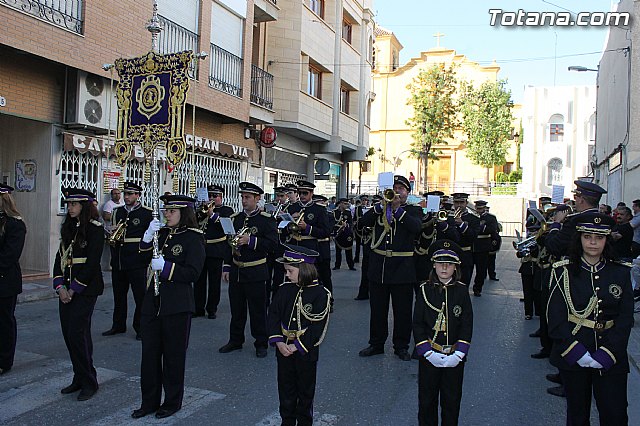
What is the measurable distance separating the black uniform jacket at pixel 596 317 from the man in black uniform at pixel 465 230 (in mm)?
6142

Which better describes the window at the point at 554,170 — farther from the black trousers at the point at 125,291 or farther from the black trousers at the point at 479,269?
the black trousers at the point at 125,291

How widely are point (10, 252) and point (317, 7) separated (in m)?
17.8

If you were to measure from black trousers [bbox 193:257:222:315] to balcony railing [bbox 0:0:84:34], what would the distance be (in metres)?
5.40

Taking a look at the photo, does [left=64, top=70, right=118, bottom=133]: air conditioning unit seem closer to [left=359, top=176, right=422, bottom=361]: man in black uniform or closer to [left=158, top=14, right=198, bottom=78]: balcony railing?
[left=158, top=14, right=198, bottom=78]: balcony railing

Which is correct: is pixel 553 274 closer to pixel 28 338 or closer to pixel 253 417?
pixel 253 417

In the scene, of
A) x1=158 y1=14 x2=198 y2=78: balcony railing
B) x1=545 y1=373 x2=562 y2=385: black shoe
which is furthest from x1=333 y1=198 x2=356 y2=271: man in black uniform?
x1=545 y1=373 x2=562 y2=385: black shoe

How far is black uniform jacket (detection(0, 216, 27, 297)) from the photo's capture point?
600cm

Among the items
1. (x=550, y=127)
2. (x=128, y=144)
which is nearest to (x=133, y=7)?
(x=128, y=144)

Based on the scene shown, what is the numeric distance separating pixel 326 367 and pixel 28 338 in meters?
3.94

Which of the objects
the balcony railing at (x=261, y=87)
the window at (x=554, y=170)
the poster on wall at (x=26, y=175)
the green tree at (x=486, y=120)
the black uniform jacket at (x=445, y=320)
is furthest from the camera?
the window at (x=554, y=170)

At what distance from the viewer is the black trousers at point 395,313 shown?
706cm

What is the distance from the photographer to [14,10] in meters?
9.81

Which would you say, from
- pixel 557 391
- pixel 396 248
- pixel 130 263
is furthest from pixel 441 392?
pixel 130 263

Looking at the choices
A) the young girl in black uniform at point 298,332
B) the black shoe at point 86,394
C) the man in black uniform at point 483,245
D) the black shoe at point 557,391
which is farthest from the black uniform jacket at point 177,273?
the man in black uniform at point 483,245
